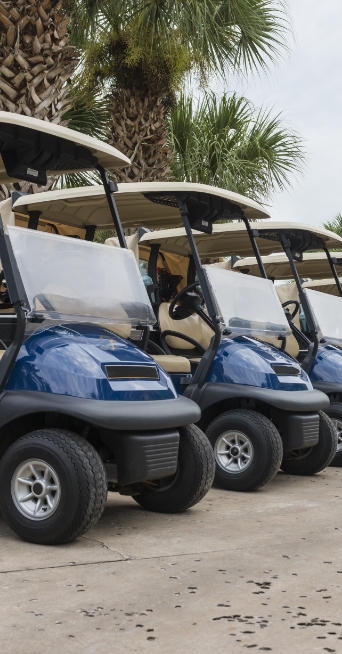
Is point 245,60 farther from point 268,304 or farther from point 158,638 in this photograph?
point 158,638

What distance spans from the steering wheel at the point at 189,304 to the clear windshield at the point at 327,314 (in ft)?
4.78

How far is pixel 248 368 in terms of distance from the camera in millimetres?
5863

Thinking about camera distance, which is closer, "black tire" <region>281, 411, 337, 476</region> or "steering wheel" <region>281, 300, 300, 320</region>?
"black tire" <region>281, 411, 337, 476</region>

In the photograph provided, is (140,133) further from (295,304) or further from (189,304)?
(189,304)

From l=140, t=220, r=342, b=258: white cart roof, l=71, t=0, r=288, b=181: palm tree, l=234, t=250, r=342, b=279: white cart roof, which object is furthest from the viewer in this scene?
l=71, t=0, r=288, b=181: palm tree

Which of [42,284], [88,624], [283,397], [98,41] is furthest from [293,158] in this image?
[88,624]

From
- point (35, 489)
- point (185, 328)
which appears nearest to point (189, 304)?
point (185, 328)

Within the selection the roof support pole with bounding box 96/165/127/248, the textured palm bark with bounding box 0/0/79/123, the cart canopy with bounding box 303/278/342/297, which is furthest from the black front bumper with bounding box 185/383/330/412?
the textured palm bark with bounding box 0/0/79/123

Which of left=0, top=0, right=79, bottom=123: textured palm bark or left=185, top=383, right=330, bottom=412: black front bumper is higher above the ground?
left=0, top=0, right=79, bottom=123: textured palm bark

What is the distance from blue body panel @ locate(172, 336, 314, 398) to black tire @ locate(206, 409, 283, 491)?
22 centimetres

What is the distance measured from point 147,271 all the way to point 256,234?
36.8 inches

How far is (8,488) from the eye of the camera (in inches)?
164

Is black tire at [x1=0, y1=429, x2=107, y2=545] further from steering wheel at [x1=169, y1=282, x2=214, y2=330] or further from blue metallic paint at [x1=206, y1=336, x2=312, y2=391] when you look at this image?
steering wheel at [x1=169, y1=282, x2=214, y2=330]

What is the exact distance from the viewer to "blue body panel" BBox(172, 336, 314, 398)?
19.1 feet
